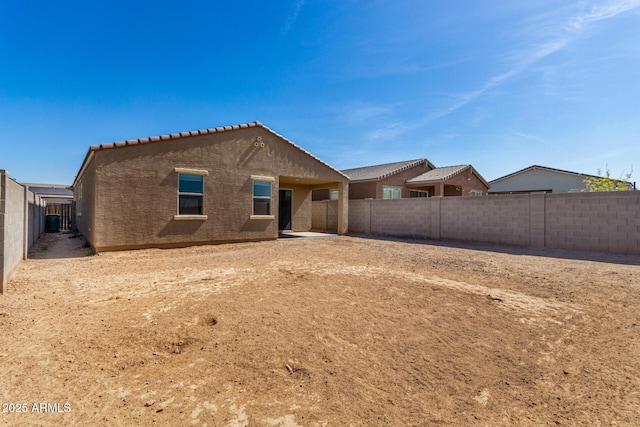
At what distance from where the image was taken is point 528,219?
1169 cm

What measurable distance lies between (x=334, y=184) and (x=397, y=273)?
1027cm

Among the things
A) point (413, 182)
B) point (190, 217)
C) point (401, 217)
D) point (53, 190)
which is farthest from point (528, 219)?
point (53, 190)

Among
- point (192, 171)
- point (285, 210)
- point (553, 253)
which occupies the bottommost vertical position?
point (553, 253)

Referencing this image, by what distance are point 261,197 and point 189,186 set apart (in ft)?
9.83

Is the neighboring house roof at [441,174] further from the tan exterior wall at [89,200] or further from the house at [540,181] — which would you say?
the tan exterior wall at [89,200]

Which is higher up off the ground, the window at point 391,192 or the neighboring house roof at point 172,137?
the neighboring house roof at point 172,137

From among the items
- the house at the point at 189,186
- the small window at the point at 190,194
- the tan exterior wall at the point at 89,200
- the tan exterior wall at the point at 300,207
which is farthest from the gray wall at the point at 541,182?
the tan exterior wall at the point at 89,200

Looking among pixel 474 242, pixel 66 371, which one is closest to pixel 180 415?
pixel 66 371

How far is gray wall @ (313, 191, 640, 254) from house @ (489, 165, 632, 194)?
15348 mm

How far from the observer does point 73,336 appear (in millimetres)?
3566

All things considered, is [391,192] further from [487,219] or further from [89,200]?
[89,200]

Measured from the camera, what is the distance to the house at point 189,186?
948 cm

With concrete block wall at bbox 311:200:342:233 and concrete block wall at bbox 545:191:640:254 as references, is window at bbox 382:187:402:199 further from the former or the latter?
concrete block wall at bbox 545:191:640:254

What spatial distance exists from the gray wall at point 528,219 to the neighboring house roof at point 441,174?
24.9 ft
